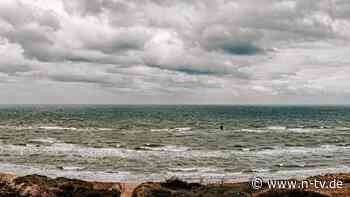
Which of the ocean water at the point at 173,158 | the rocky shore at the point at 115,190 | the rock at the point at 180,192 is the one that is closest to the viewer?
the rocky shore at the point at 115,190

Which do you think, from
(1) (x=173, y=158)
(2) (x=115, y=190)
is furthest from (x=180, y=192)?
(1) (x=173, y=158)

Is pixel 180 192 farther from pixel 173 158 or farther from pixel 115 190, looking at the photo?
pixel 173 158

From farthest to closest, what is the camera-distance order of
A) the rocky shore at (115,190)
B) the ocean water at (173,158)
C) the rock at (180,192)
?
the ocean water at (173,158)
the rock at (180,192)
the rocky shore at (115,190)

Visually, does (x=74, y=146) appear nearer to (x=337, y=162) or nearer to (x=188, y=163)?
(x=188, y=163)

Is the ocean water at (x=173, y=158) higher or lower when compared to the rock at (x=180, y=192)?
lower

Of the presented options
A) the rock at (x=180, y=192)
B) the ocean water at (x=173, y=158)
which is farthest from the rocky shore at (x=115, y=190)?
the ocean water at (x=173, y=158)

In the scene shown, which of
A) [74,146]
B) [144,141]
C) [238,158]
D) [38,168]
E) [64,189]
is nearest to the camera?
[64,189]

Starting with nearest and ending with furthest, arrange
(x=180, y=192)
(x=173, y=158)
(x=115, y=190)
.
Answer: (x=180, y=192)
(x=115, y=190)
(x=173, y=158)

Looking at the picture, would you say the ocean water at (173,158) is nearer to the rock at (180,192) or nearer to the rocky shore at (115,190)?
the rocky shore at (115,190)

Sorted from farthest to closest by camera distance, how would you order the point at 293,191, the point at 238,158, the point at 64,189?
the point at 238,158
the point at 64,189
the point at 293,191

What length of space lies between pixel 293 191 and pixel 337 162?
3310cm

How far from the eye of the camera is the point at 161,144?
66438 millimetres

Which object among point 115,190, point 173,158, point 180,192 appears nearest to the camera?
point 180,192

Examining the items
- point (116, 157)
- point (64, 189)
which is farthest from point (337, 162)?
point (64, 189)
